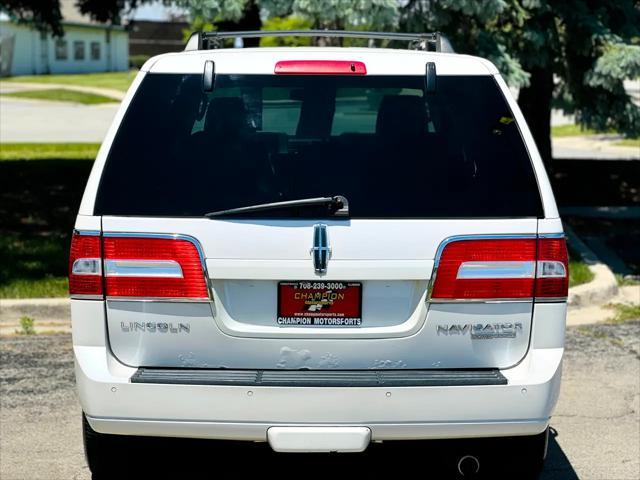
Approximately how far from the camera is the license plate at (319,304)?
13.7 ft

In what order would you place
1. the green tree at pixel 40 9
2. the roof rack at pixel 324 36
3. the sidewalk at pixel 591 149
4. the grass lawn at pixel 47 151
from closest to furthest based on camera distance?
the roof rack at pixel 324 36
the green tree at pixel 40 9
the grass lawn at pixel 47 151
the sidewalk at pixel 591 149

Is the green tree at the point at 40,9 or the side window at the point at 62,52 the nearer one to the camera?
the green tree at the point at 40,9

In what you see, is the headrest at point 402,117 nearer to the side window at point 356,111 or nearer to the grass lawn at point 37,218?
the side window at point 356,111

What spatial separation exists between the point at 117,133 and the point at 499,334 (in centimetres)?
165

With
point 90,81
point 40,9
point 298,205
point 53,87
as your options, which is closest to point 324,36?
point 298,205

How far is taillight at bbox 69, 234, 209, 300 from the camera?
416 centimetres

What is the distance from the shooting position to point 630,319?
348 inches

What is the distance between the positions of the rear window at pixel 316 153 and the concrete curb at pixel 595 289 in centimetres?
456

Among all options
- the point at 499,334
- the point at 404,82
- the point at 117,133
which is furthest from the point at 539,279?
the point at 117,133

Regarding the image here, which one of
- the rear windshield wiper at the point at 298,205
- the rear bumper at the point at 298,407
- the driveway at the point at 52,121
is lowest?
the driveway at the point at 52,121

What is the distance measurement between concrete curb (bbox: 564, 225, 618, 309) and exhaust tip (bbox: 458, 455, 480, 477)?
4.09 meters

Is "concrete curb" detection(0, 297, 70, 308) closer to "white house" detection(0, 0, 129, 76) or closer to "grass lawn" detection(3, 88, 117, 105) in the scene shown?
"grass lawn" detection(3, 88, 117, 105)

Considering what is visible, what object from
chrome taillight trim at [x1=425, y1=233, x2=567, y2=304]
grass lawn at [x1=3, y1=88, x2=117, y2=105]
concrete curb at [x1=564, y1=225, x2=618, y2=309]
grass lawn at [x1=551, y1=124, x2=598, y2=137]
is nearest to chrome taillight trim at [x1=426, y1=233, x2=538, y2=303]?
chrome taillight trim at [x1=425, y1=233, x2=567, y2=304]

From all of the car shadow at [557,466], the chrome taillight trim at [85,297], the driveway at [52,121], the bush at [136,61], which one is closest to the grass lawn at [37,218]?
the car shadow at [557,466]
